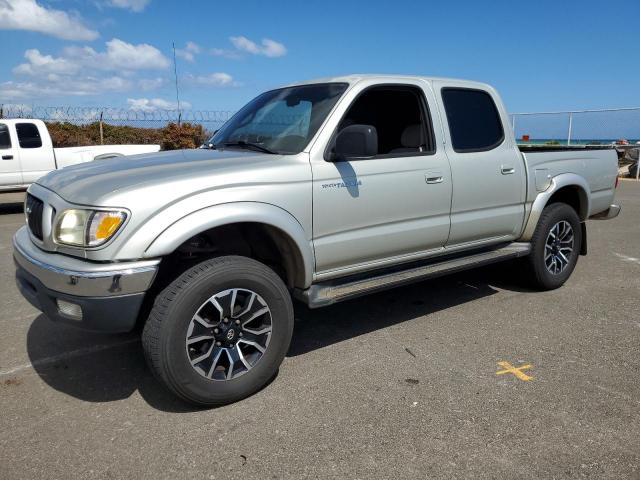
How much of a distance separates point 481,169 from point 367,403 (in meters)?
2.23

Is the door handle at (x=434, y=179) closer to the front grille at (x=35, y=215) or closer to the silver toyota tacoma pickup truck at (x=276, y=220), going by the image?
the silver toyota tacoma pickup truck at (x=276, y=220)

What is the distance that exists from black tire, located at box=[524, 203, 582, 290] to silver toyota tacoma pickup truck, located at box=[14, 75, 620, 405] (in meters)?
0.02

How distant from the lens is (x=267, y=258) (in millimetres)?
3635

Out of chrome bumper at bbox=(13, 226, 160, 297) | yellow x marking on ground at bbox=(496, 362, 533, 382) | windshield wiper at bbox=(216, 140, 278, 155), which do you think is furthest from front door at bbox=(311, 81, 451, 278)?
chrome bumper at bbox=(13, 226, 160, 297)

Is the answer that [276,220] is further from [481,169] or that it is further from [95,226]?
[481,169]

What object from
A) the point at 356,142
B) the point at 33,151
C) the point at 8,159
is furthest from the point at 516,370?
the point at 8,159

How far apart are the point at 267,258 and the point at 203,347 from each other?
2.74ft

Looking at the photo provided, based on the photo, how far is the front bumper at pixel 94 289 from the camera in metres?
2.70

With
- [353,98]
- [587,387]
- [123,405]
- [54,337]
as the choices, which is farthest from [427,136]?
[54,337]

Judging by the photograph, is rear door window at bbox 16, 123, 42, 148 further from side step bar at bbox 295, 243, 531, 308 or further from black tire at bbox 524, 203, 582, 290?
black tire at bbox 524, 203, 582, 290

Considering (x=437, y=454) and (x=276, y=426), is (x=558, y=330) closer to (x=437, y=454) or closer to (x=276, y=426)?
(x=437, y=454)

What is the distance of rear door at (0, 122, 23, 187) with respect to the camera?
10.7 metres

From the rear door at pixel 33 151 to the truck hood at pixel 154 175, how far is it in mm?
8455

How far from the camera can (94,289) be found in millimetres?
2695
